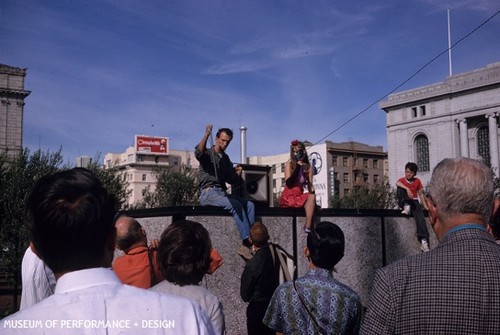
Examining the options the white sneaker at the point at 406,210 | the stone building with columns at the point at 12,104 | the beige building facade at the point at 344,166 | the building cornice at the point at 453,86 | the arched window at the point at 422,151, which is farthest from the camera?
the beige building facade at the point at 344,166

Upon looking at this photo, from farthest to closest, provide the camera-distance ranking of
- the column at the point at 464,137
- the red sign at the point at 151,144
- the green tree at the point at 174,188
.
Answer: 1. the red sign at the point at 151,144
2. the column at the point at 464,137
3. the green tree at the point at 174,188

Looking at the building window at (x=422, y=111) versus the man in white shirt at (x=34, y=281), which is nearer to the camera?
the man in white shirt at (x=34, y=281)

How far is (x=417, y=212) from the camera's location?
32.9 ft

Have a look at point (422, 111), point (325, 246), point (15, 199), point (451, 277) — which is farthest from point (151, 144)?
point (451, 277)

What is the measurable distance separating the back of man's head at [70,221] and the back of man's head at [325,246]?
2231mm

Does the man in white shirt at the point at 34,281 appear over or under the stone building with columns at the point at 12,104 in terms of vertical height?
under

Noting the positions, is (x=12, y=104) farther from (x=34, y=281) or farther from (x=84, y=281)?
(x=84, y=281)

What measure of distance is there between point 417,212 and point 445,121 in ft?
234

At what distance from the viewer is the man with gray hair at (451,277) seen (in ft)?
7.59

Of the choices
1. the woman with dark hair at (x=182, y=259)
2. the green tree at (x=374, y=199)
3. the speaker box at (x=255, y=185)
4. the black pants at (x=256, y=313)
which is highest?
the green tree at (x=374, y=199)

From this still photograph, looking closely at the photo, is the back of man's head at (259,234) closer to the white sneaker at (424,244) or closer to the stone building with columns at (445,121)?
the white sneaker at (424,244)

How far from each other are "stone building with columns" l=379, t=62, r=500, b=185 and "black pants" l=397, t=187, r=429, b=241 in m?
64.0

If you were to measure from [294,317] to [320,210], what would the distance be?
525cm

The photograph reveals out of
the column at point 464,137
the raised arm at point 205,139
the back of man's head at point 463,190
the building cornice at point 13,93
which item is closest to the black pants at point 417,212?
the raised arm at point 205,139
